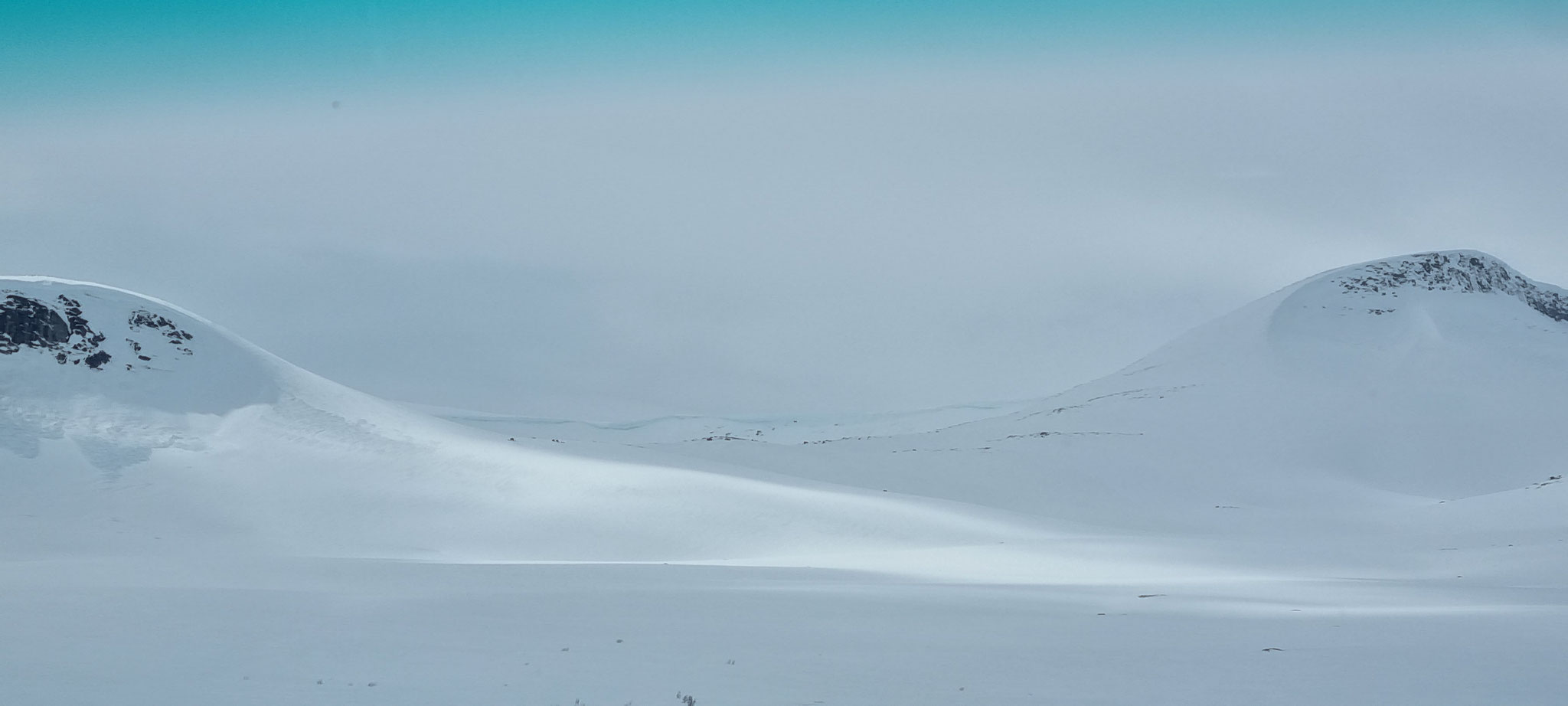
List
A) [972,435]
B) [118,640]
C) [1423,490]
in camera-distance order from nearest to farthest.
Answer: [118,640] → [1423,490] → [972,435]

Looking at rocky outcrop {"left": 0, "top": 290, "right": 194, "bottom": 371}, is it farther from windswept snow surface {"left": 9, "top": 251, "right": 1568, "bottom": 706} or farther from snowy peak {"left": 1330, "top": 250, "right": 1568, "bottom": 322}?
snowy peak {"left": 1330, "top": 250, "right": 1568, "bottom": 322}

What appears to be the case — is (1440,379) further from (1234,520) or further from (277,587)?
(277,587)

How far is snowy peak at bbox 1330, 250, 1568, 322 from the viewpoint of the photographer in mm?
71312

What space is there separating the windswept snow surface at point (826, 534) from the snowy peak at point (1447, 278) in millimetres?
397

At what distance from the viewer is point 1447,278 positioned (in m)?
72.5

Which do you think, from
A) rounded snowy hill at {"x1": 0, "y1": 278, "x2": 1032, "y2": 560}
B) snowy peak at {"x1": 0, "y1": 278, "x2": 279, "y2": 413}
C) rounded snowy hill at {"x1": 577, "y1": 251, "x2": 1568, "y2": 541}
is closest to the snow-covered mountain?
rounded snowy hill at {"x1": 577, "y1": 251, "x2": 1568, "y2": 541}

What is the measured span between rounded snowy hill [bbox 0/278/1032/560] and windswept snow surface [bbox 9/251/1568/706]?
5.5 inches

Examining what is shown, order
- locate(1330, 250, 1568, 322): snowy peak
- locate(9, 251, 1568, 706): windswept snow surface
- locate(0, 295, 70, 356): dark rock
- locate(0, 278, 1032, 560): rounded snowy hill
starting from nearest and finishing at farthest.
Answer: locate(9, 251, 1568, 706): windswept snow surface
locate(0, 278, 1032, 560): rounded snowy hill
locate(0, 295, 70, 356): dark rock
locate(1330, 250, 1568, 322): snowy peak

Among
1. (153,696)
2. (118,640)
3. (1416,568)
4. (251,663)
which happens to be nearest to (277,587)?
(118,640)

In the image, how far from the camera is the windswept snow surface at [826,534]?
11.8 meters

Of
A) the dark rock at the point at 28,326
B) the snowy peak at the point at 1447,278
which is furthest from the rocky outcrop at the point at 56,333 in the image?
the snowy peak at the point at 1447,278

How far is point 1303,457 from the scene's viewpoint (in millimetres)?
53219

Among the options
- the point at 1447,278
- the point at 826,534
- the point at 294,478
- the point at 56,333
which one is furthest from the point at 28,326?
the point at 1447,278

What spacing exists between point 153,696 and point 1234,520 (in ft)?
122
